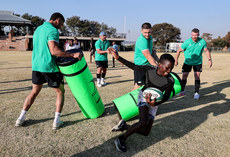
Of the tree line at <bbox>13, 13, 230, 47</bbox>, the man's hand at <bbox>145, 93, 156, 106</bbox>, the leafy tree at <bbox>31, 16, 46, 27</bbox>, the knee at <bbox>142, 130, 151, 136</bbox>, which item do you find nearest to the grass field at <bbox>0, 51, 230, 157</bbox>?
the knee at <bbox>142, 130, 151, 136</bbox>

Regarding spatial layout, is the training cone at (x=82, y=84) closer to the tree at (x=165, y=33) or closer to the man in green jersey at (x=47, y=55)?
the man in green jersey at (x=47, y=55)

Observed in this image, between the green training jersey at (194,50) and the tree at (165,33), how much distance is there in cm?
6494

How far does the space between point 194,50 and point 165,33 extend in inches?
2679

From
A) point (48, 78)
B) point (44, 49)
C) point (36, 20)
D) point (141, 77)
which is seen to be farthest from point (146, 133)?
point (36, 20)

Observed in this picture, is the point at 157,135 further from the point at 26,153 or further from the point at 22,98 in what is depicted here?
the point at 22,98

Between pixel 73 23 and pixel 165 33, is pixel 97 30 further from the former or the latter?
pixel 165 33

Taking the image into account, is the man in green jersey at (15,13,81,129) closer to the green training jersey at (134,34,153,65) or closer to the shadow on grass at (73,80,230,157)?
the shadow on grass at (73,80,230,157)

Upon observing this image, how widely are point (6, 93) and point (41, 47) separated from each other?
3444 millimetres

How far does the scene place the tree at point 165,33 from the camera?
67875mm

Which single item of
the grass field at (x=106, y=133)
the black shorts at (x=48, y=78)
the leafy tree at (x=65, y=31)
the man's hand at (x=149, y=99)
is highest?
the leafy tree at (x=65, y=31)

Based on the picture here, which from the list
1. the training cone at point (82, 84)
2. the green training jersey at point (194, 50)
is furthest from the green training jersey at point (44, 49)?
the green training jersey at point (194, 50)

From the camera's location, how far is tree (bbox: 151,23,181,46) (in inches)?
2672

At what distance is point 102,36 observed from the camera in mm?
6566

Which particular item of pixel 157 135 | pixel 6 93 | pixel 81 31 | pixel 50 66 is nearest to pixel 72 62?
pixel 50 66
